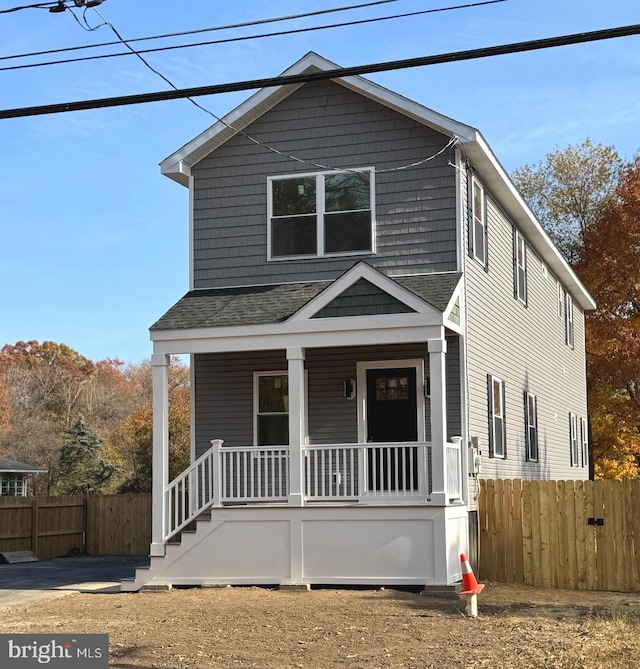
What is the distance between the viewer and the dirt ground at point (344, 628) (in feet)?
30.7

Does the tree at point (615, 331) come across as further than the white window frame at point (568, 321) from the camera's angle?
Yes

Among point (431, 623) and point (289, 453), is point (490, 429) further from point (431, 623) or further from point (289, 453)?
point (431, 623)

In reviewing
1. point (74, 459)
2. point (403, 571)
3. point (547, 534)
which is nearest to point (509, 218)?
point (547, 534)

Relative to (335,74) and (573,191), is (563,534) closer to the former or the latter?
(335,74)

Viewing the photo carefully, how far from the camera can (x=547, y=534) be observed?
16.3 metres

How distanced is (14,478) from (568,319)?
22721mm

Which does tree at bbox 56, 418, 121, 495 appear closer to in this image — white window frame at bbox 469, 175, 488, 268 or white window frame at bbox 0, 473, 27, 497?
white window frame at bbox 0, 473, 27, 497

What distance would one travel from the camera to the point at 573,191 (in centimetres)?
4056

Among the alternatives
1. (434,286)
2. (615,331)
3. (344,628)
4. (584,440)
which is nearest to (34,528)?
(434,286)

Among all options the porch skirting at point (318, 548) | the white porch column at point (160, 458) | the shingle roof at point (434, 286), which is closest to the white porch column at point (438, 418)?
the porch skirting at point (318, 548)

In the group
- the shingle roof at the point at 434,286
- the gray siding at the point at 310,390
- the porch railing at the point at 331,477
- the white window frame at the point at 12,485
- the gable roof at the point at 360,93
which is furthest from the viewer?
the white window frame at the point at 12,485

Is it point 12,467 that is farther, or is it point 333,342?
point 12,467

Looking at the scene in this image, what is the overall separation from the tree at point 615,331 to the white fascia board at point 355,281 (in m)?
17.5

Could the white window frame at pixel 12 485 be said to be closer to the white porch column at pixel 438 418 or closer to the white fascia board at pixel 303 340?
the white fascia board at pixel 303 340
